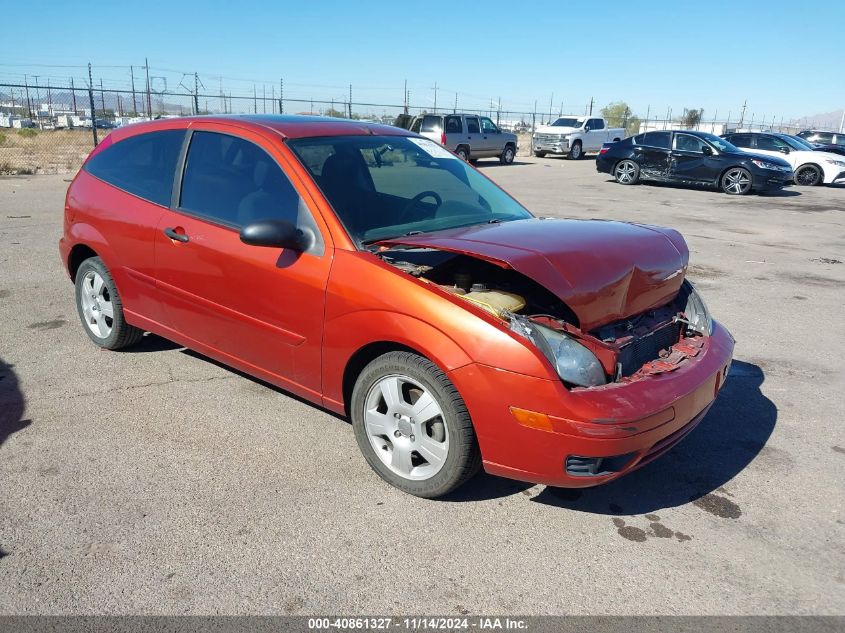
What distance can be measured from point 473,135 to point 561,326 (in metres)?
23.0

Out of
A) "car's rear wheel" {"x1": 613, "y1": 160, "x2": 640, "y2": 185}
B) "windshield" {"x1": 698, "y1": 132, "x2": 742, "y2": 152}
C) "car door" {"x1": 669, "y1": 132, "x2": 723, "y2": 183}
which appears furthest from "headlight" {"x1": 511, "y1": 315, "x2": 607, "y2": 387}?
"car's rear wheel" {"x1": 613, "y1": 160, "x2": 640, "y2": 185}

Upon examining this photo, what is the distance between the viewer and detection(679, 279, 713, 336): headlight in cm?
379

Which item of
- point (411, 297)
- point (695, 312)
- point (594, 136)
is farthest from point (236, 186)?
point (594, 136)

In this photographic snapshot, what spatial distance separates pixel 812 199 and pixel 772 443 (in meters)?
16.3

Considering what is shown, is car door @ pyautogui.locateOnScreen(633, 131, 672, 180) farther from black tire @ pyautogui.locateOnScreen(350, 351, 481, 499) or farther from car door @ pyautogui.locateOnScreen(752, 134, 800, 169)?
black tire @ pyautogui.locateOnScreen(350, 351, 481, 499)

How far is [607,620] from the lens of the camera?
8.29ft

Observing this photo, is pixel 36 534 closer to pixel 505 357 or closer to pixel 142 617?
pixel 142 617

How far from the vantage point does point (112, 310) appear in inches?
189

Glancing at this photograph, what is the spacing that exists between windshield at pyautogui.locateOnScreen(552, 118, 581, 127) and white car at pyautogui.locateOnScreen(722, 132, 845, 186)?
37.6ft

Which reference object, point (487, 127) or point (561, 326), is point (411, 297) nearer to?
point (561, 326)

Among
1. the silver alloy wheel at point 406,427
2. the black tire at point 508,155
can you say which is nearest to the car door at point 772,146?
the black tire at point 508,155

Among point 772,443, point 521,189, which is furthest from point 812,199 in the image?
point 772,443

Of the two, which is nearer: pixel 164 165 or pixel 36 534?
pixel 36 534

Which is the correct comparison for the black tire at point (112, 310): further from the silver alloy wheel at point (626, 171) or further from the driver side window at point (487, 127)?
the driver side window at point (487, 127)
